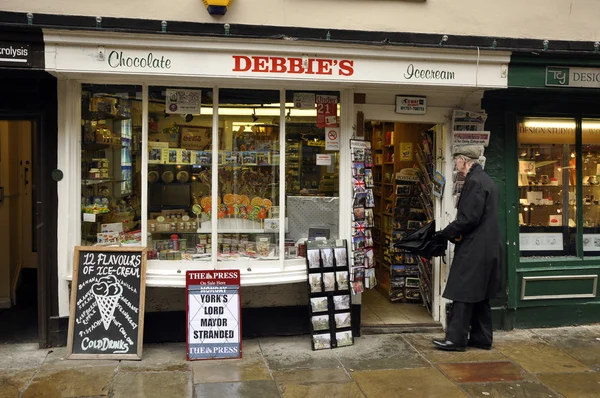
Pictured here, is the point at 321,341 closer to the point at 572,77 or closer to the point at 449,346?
the point at 449,346

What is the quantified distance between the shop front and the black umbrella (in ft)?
2.23

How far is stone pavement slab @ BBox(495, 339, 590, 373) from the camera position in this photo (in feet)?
19.4

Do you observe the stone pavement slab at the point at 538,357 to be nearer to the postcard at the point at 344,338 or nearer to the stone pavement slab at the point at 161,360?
the postcard at the point at 344,338

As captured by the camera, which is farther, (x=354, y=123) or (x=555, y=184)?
(x=555, y=184)

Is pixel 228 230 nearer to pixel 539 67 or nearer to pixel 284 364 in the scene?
pixel 284 364

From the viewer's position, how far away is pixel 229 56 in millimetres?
5738

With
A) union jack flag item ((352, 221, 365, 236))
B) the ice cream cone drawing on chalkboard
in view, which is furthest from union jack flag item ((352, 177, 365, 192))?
the ice cream cone drawing on chalkboard

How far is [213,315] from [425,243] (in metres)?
2.48

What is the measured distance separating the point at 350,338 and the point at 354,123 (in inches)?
95.7

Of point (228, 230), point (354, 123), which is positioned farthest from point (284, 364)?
point (354, 123)

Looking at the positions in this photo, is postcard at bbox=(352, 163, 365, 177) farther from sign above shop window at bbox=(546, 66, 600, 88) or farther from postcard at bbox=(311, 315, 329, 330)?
sign above shop window at bbox=(546, 66, 600, 88)

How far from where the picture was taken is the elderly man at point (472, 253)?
6.17 metres

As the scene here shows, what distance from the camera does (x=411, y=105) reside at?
689 cm

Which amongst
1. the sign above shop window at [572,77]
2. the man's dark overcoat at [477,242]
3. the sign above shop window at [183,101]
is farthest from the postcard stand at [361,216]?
the sign above shop window at [572,77]
